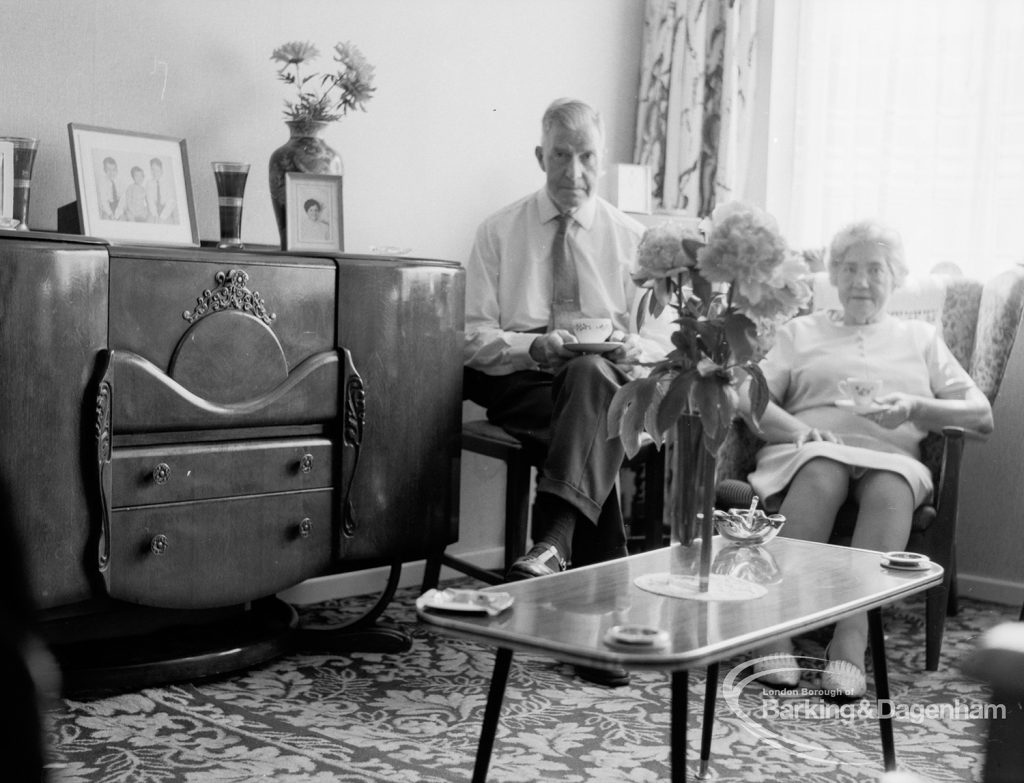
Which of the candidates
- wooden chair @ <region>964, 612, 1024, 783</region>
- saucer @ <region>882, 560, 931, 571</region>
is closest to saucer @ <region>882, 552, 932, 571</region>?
saucer @ <region>882, 560, 931, 571</region>

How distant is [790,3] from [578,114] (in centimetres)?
116

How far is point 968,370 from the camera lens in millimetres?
3389

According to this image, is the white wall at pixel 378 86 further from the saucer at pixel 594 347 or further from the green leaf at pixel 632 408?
the green leaf at pixel 632 408

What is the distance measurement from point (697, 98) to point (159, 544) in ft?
7.69

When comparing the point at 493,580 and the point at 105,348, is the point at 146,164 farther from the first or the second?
the point at 493,580

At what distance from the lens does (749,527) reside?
2.17 m

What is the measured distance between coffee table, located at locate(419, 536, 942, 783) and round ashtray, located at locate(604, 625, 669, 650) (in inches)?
0.4

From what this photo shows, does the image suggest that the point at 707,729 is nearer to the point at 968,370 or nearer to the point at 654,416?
the point at 654,416

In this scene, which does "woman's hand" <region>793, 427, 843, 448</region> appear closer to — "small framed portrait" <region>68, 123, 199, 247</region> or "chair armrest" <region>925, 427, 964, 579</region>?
"chair armrest" <region>925, 427, 964, 579</region>

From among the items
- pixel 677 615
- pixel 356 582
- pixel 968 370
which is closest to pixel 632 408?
pixel 677 615

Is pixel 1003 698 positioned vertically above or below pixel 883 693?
above

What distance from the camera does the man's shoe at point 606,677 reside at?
8.77ft

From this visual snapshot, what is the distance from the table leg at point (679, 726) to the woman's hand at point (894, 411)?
161 centimetres

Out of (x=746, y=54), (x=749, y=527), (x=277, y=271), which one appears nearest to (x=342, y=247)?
(x=277, y=271)
